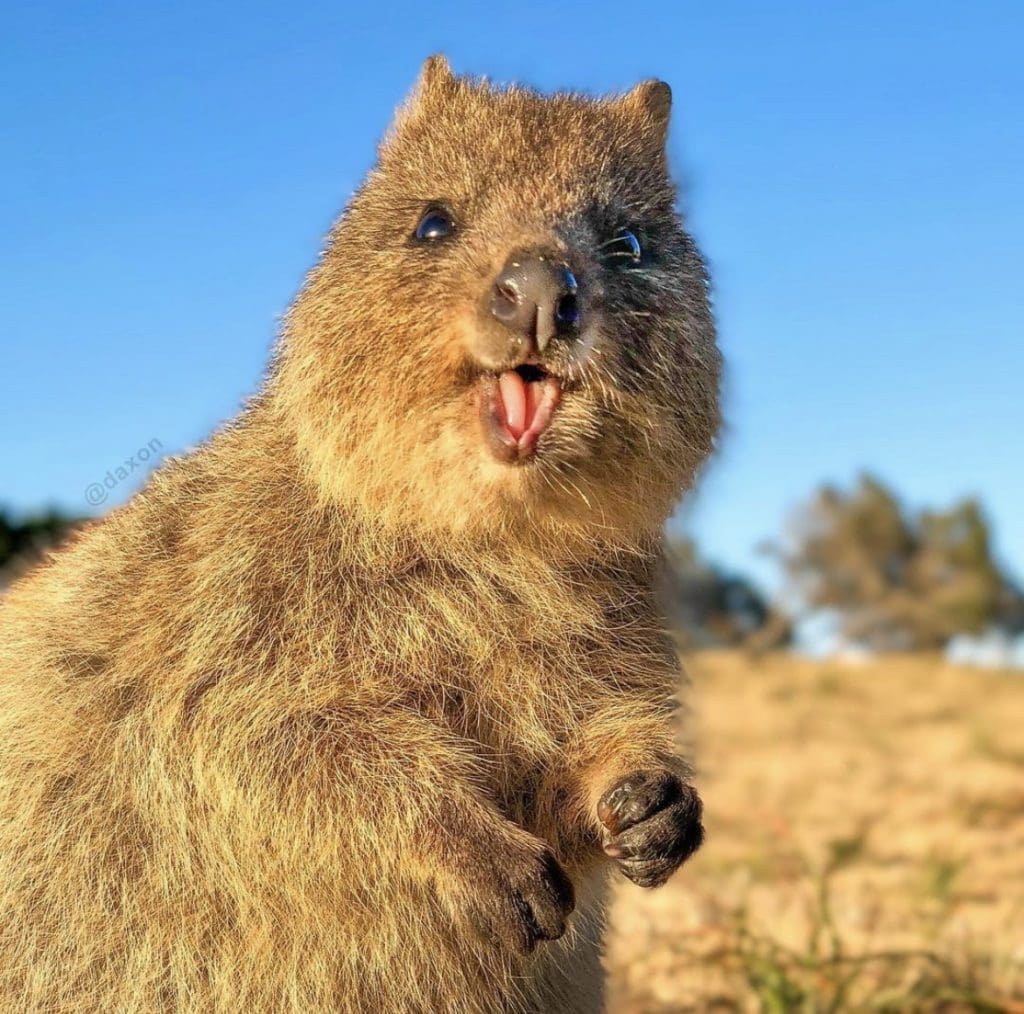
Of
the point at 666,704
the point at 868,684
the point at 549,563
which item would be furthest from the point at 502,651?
the point at 868,684

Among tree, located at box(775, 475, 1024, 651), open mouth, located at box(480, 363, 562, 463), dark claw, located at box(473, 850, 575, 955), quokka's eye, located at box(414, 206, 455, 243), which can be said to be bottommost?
dark claw, located at box(473, 850, 575, 955)

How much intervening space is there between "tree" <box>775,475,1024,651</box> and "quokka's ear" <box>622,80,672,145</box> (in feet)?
74.8

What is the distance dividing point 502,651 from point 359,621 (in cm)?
51

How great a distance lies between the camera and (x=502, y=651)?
14.7 feet

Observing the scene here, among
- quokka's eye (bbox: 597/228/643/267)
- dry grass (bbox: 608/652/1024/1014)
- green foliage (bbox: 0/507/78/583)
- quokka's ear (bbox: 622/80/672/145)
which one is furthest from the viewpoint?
green foliage (bbox: 0/507/78/583)

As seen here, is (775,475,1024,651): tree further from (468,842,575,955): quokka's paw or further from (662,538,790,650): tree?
(468,842,575,955): quokka's paw

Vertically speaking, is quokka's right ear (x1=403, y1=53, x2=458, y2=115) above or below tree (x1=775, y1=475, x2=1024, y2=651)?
below

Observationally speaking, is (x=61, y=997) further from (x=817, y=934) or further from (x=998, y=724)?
(x=998, y=724)

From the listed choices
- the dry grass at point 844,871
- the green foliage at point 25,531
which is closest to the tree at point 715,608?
the dry grass at point 844,871

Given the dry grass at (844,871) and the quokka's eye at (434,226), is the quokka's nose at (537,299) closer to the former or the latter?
the quokka's eye at (434,226)

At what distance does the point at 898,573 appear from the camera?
36.5 meters

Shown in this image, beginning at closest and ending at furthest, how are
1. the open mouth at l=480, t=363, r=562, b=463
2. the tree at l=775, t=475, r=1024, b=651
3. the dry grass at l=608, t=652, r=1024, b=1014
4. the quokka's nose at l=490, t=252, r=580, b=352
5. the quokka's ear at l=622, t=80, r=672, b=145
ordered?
the quokka's nose at l=490, t=252, r=580, b=352 < the open mouth at l=480, t=363, r=562, b=463 < the quokka's ear at l=622, t=80, r=672, b=145 < the dry grass at l=608, t=652, r=1024, b=1014 < the tree at l=775, t=475, r=1024, b=651

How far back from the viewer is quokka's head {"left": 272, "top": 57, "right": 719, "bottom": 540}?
3.92 m


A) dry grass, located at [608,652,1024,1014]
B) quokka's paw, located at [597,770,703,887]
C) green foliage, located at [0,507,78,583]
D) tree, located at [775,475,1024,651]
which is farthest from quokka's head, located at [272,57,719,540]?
tree, located at [775,475,1024,651]
